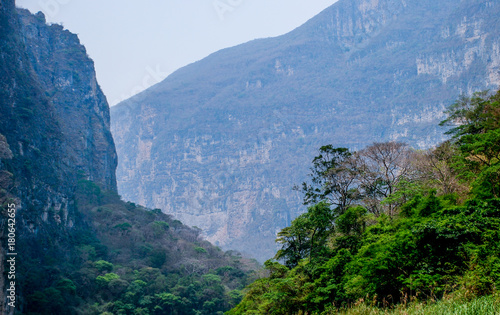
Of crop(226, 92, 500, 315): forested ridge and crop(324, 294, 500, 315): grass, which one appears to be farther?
crop(226, 92, 500, 315): forested ridge

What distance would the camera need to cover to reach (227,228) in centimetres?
18825

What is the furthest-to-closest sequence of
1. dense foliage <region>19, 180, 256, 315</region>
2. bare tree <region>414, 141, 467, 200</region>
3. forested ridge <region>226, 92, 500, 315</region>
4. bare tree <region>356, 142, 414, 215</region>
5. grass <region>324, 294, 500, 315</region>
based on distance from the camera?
dense foliage <region>19, 180, 256, 315</region>, bare tree <region>356, 142, 414, 215</region>, bare tree <region>414, 141, 467, 200</region>, forested ridge <region>226, 92, 500, 315</region>, grass <region>324, 294, 500, 315</region>

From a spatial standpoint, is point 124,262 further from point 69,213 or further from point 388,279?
point 388,279

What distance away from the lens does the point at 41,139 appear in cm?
5753

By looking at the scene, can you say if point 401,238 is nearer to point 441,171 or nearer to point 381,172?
point 441,171

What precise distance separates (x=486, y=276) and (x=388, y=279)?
4.18 metres

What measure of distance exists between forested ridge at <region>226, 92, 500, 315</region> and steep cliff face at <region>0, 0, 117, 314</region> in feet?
75.4

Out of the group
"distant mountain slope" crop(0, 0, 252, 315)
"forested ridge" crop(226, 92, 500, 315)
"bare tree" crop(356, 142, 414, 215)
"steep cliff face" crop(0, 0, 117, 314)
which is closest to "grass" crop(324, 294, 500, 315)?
"forested ridge" crop(226, 92, 500, 315)

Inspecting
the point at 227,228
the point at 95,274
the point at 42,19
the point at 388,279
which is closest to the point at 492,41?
the point at 227,228

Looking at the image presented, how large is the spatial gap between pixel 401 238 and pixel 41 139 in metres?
54.7

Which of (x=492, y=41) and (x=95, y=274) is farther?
(x=492, y=41)

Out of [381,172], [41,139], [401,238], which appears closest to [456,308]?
[401,238]

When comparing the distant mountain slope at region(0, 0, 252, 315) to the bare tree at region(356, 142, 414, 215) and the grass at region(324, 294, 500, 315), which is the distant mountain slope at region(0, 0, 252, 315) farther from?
the grass at region(324, 294, 500, 315)

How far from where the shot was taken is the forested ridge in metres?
12.5
